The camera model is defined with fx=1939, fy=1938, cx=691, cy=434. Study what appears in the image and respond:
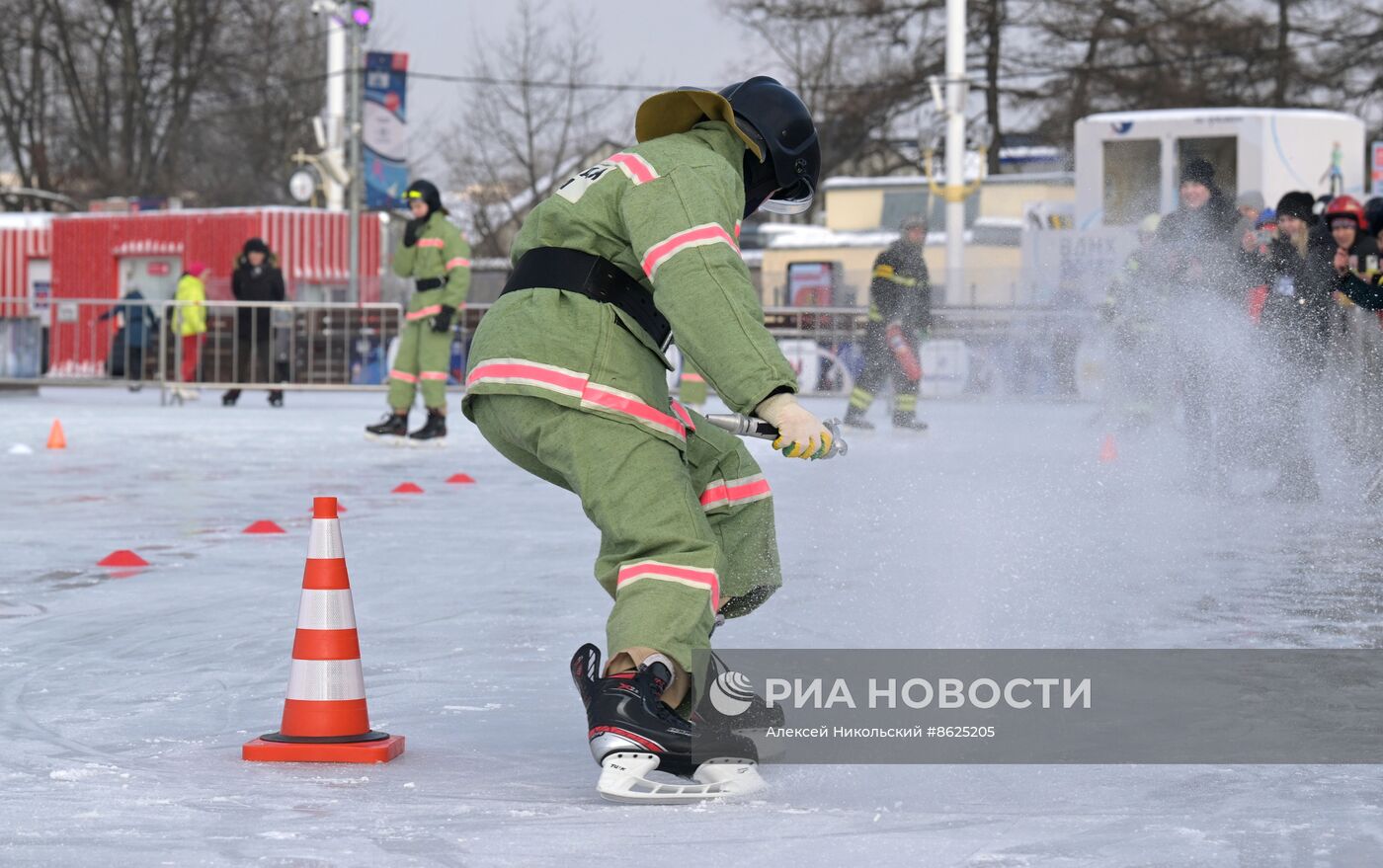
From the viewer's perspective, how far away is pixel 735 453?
3.84 meters

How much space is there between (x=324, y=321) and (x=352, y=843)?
18280 mm

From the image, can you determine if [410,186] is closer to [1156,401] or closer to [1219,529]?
[1156,401]

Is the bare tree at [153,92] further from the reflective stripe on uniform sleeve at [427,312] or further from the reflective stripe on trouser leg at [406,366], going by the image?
the reflective stripe on uniform sleeve at [427,312]

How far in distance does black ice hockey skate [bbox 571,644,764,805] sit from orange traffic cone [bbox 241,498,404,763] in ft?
1.79

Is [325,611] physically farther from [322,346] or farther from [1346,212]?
[322,346]

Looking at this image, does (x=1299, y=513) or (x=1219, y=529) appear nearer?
(x=1219, y=529)

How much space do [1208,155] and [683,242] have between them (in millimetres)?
19918

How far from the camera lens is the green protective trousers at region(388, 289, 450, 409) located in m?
12.7

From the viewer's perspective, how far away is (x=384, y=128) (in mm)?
30891

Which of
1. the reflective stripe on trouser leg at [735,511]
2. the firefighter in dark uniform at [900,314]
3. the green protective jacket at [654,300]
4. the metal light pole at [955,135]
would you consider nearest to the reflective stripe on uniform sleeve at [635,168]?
the green protective jacket at [654,300]

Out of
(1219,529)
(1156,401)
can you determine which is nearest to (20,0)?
(1156,401)

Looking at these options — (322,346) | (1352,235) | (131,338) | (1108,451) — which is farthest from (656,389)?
(131,338)

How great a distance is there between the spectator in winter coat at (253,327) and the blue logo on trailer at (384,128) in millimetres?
9827

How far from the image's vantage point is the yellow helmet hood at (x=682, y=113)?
3.66m
